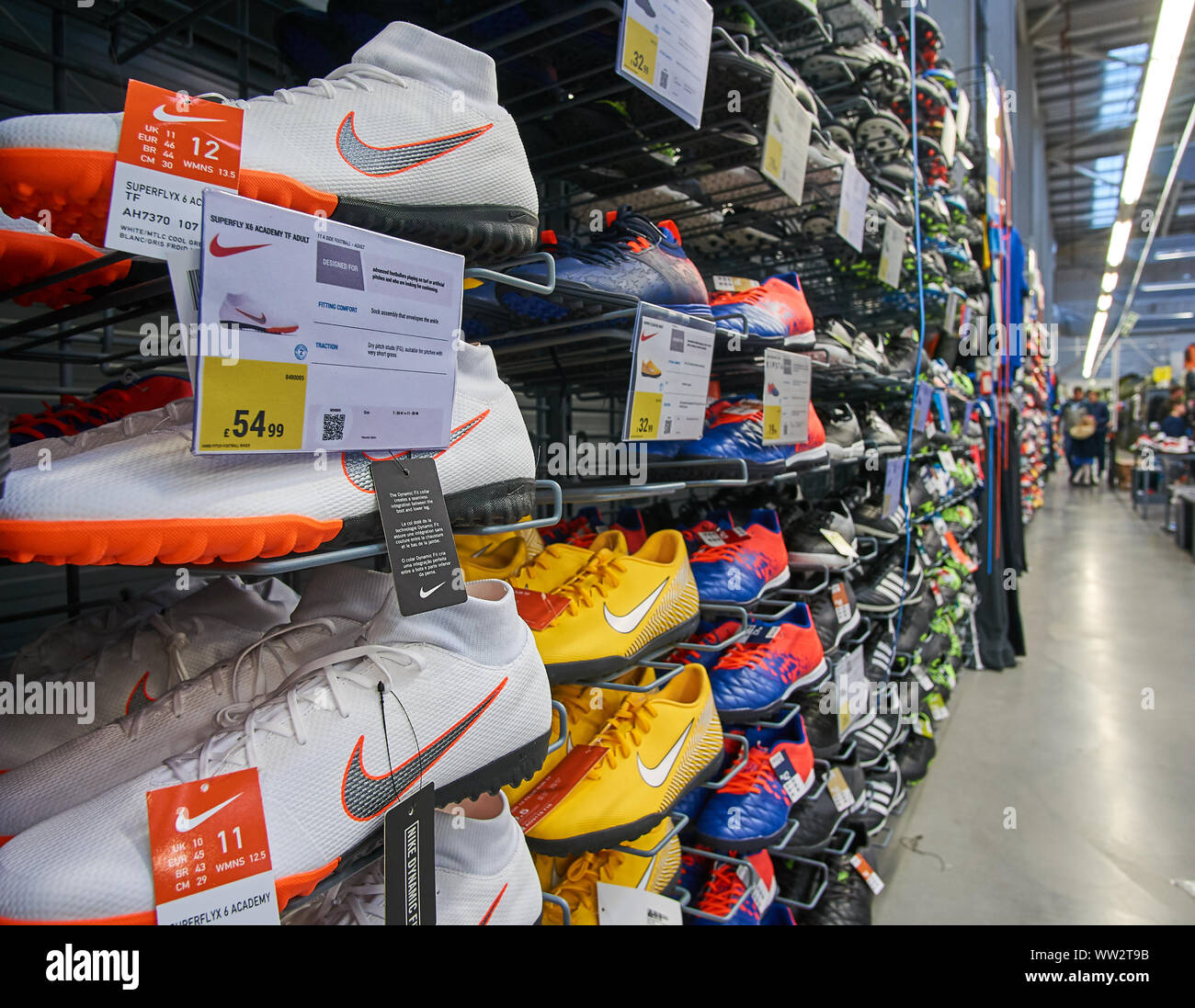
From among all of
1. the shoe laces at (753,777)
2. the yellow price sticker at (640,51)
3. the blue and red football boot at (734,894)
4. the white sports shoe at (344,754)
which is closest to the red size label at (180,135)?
the white sports shoe at (344,754)

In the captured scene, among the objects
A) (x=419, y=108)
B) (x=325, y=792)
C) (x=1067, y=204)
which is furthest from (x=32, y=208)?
(x=1067, y=204)

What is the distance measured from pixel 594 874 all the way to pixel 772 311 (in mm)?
1018

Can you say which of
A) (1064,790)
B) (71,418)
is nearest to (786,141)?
(71,418)

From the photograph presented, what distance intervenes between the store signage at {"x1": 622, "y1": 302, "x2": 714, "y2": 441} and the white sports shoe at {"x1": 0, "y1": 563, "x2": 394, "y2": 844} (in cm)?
40

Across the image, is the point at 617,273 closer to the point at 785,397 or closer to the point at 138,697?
the point at 785,397

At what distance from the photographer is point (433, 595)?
60 cm

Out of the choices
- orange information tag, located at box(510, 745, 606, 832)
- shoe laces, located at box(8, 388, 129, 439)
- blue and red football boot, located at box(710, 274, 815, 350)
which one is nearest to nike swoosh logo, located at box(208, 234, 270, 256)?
shoe laces, located at box(8, 388, 129, 439)

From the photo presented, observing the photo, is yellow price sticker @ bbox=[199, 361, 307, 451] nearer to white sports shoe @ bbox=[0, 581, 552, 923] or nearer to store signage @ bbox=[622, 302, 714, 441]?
white sports shoe @ bbox=[0, 581, 552, 923]

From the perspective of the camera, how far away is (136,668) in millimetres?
759

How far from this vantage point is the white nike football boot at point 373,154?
46cm

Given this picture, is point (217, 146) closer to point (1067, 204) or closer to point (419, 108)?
point (419, 108)

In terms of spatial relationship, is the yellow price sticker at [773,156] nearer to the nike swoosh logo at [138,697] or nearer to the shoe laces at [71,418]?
the shoe laces at [71,418]
